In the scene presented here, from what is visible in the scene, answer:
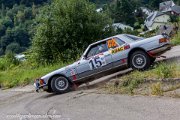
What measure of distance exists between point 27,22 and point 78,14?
49.1 meters

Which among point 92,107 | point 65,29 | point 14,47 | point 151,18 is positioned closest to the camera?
point 92,107

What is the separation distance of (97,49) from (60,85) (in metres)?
1.66

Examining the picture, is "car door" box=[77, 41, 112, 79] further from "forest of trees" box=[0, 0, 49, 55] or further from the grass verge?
"forest of trees" box=[0, 0, 49, 55]

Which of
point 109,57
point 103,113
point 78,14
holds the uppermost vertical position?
point 78,14

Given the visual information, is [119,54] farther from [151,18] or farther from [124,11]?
[151,18]

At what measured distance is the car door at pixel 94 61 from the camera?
40.5 feet

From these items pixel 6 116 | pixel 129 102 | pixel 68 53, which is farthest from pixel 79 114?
pixel 68 53

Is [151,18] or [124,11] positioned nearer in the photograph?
[124,11]

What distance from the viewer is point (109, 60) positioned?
12297 millimetres

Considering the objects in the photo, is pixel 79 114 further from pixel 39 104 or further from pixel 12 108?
pixel 12 108

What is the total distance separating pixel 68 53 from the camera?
20.0 meters

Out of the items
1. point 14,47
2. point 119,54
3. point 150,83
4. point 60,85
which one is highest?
point 14,47

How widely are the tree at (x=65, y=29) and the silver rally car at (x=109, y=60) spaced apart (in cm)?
781

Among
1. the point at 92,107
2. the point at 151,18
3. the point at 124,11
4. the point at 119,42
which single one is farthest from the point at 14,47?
the point at 92,107
